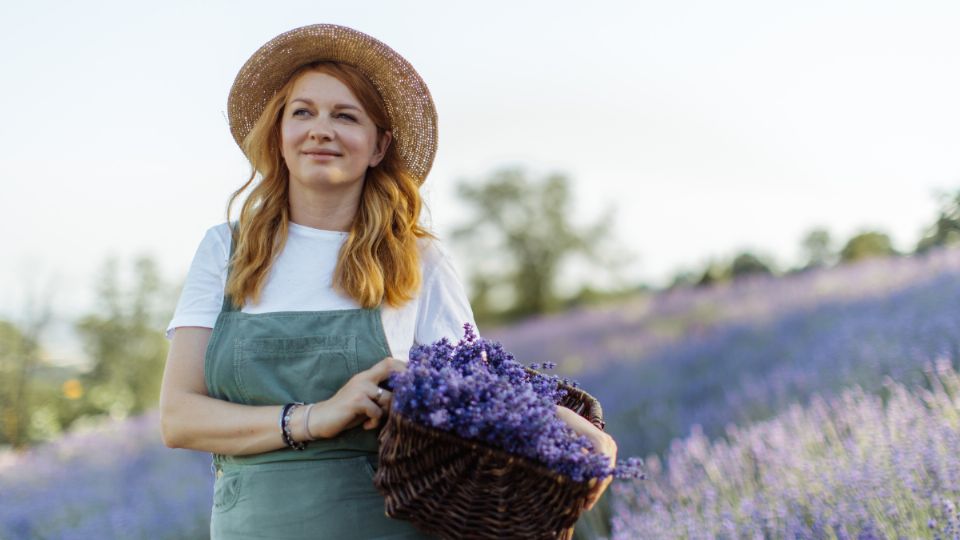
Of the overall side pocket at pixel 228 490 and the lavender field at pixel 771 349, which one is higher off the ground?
the overall side pocket at pixel 228 490

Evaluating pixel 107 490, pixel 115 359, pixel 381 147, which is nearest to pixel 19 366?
pixel 115 359

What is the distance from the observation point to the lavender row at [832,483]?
2.52 meters

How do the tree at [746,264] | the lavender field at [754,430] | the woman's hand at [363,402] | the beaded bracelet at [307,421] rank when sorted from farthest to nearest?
the tree at [746,264] < the lavender field at [754,430] < the beaded bracelet at [307,421] < the woman's hand at [363,402]

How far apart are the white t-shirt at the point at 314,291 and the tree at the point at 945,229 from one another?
10.8 ft

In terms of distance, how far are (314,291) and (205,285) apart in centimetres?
24

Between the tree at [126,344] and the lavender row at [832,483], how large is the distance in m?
7.27

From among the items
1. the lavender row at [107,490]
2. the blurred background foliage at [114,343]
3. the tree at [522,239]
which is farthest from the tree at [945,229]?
the tree at [522,239]

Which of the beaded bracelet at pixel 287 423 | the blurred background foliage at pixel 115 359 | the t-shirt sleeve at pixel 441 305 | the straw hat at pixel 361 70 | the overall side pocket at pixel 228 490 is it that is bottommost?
the blurred background foliage at pixel 115 359

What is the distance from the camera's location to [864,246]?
9.23m

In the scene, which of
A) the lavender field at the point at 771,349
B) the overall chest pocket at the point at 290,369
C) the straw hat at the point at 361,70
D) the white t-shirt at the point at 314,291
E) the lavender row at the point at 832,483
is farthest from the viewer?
the lavender field at the point at 771,349

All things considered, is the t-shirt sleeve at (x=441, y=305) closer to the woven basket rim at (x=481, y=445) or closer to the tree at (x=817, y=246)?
the woven basket rim at (x=481, y=445)

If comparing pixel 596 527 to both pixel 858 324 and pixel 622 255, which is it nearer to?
pixel 858 324

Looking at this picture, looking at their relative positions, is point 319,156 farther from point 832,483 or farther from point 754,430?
point 754,430

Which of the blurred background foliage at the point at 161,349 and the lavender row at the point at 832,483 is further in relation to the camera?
the blurred background foliage at the point at 161,349
